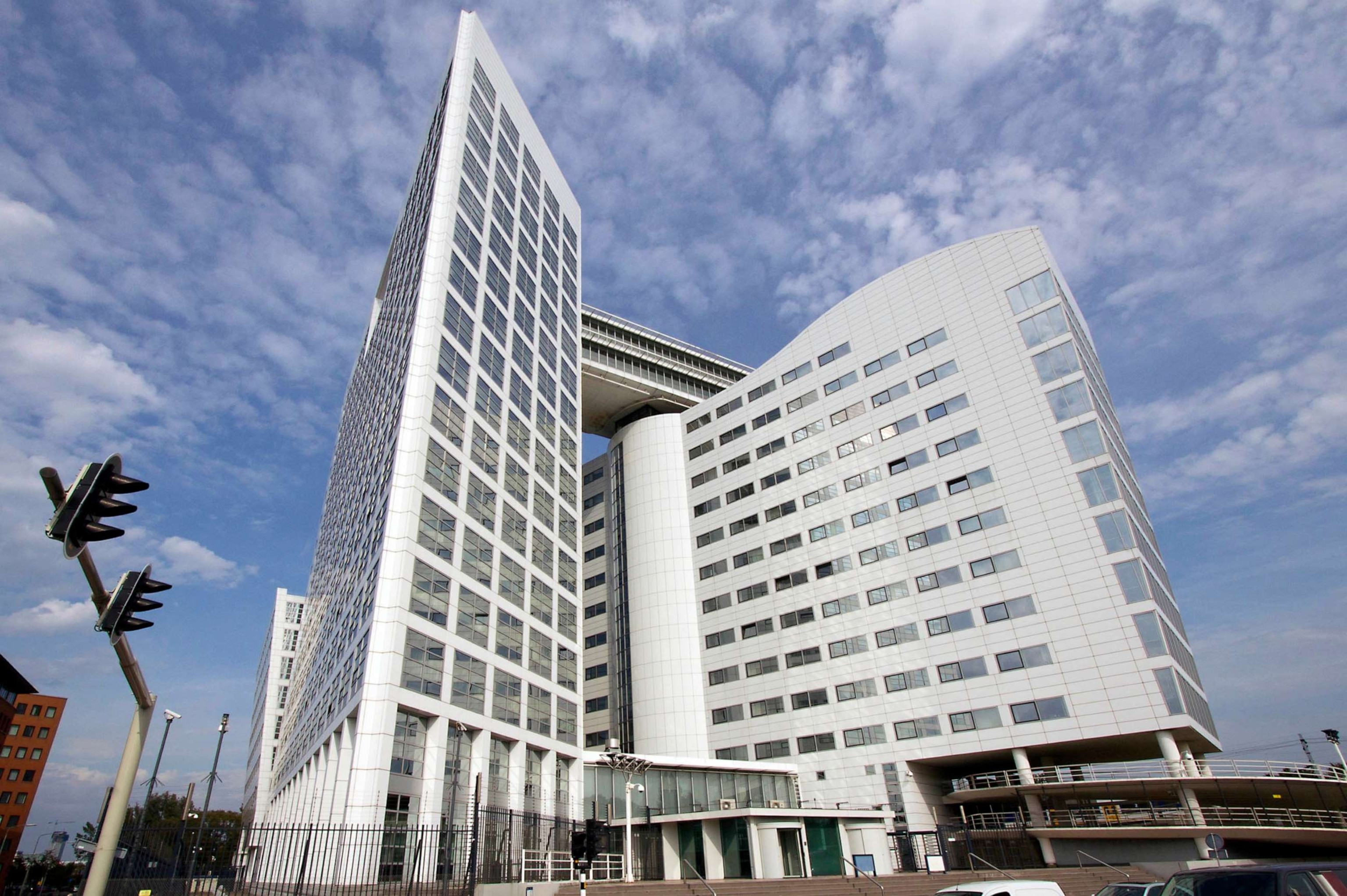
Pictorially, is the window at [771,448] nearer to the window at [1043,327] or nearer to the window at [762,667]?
the window at [762,667]

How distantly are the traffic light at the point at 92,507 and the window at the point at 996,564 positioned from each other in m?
55.3

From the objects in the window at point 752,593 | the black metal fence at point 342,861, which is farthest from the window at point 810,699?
the black metal fence at point 342,861

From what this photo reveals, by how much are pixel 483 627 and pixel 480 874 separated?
62.9 feet

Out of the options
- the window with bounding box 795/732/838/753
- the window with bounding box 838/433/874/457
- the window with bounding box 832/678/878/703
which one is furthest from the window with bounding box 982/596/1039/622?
the window with bounding box 838/433/874/457

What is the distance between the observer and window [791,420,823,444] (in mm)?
69438

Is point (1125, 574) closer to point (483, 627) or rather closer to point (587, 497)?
point (483, 627)

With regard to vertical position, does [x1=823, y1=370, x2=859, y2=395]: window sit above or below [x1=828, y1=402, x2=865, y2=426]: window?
above

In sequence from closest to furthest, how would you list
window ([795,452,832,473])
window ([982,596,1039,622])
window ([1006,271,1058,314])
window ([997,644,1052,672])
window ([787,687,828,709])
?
window ([997,644,1052,672]) → window ([982,596,1039,622]) → window ([1006,271,1058,314]) → window ([787,687,828,709]) → window ([795,452,832,473])

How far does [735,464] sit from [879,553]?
62.6 ft

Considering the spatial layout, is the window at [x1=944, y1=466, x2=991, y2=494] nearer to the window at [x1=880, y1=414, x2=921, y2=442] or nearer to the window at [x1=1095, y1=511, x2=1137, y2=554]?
the window at [x1=880, y1=414, x2=921, y2=442]

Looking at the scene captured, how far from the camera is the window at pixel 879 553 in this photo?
60.1m

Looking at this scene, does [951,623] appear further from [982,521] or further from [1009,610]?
[982,521]

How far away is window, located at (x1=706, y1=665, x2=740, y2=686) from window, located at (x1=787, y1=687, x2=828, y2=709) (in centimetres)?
625

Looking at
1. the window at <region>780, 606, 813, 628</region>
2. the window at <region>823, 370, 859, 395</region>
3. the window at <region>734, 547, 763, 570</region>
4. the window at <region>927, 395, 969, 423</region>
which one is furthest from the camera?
the window at <region>734, 547, 763, 570</region>
